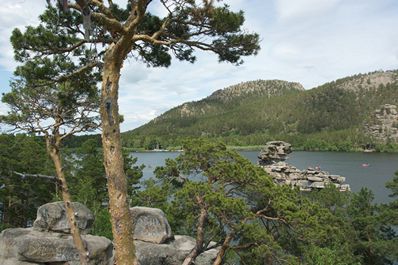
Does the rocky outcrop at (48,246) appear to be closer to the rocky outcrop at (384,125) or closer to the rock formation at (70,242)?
the rock formation at (70,242)

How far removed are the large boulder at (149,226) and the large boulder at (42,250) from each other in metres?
1.83

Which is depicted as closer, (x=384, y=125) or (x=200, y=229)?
(x=200, y=229)

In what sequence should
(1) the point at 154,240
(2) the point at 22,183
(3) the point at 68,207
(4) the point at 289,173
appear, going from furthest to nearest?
1. (4) the point at 289,173
2. (2) the point at 22,183
3. (1) the point at 154,240
4. (3) the point at 68,207

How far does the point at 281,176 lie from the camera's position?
6769 cm

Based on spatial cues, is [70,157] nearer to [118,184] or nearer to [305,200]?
[305,200]

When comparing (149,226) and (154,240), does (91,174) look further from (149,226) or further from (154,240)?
(154,240)

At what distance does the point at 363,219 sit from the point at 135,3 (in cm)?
2293

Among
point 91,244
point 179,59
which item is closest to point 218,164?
point 91,244

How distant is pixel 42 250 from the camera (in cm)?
1428

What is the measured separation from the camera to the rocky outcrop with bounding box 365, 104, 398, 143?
544ft

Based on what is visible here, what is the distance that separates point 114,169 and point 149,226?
10927mm

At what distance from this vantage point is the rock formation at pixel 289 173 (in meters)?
59.7

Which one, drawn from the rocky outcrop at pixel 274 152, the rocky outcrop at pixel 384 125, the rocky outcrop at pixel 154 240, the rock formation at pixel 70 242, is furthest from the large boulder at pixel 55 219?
the rocky outcrop at pixel 384 125

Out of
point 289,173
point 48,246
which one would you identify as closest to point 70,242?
point 48,246
